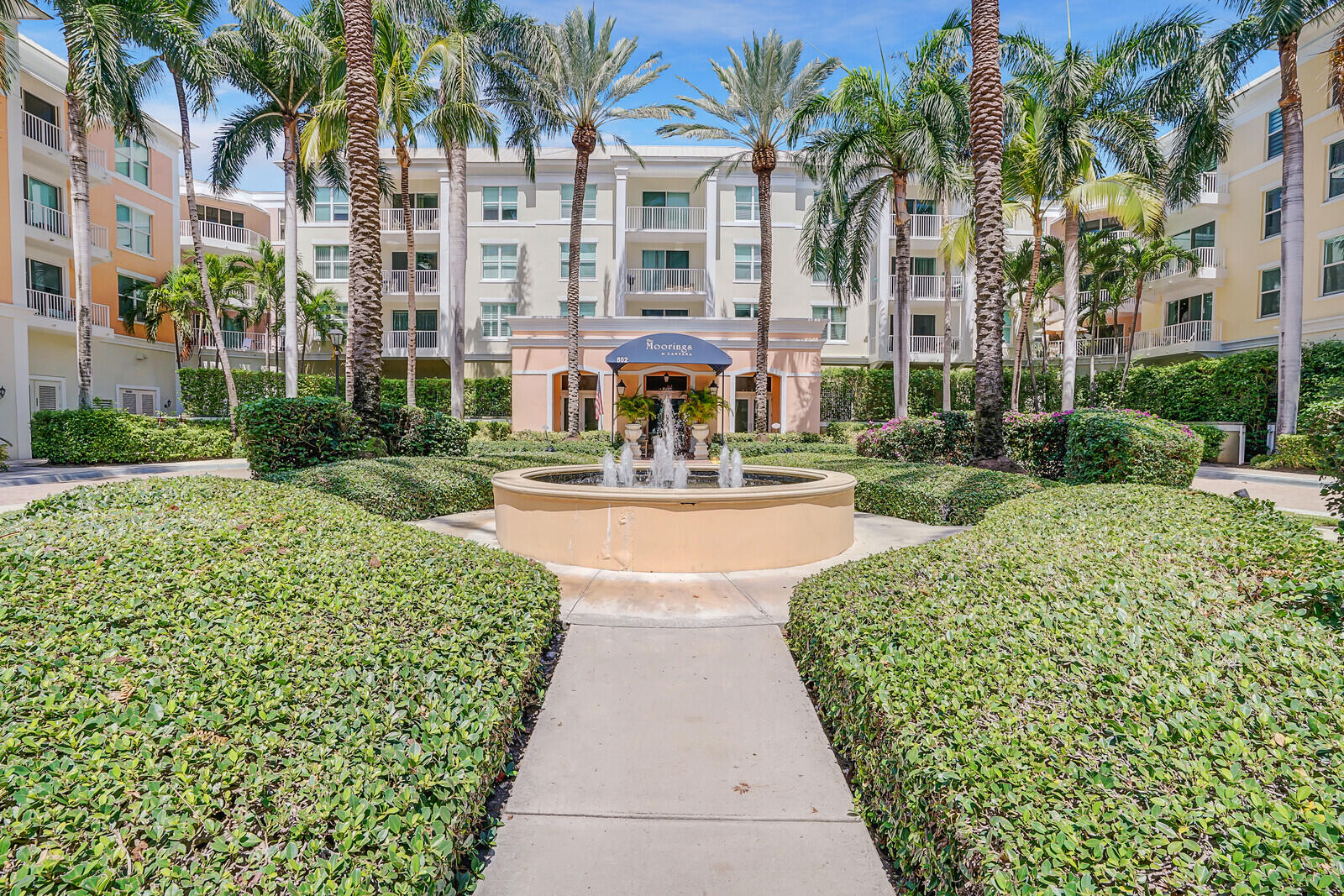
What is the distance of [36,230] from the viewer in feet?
72.5

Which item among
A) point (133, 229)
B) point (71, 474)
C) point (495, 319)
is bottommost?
point (71, 474)

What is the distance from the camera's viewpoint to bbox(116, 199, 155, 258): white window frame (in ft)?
91.0

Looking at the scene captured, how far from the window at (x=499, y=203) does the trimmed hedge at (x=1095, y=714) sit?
101 feet

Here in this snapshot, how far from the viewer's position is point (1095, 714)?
2.64m

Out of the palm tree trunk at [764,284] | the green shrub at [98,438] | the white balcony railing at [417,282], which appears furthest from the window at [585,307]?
the green shrub at [98,438]

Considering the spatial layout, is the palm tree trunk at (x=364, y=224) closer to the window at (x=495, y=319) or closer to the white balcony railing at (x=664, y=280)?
the white balcony railing at (x=664, y=280)

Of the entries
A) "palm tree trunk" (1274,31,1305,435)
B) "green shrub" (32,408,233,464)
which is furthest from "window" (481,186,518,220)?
"palm tree trunk" (1274,31,1305,435)

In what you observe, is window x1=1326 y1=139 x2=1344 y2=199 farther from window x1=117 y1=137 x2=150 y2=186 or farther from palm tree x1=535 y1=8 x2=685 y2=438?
window x1=117 y1=137 x2=150 y2=186

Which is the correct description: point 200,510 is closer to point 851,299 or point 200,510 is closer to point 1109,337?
point 851,299

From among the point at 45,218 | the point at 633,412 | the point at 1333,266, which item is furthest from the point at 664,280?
the point at 1333,266

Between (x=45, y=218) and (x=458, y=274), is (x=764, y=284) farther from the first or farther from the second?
(x=45, y=218)

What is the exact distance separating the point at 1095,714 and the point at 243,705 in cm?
351

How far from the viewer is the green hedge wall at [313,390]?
28703 millimetres

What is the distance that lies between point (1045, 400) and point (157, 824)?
34.2m
